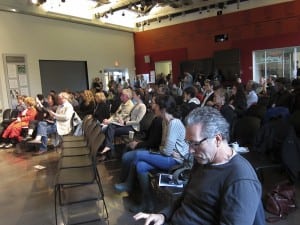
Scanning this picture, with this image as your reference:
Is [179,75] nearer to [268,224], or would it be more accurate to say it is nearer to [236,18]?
[236,18]

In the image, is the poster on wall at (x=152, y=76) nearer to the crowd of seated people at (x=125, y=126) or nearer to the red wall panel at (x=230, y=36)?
the red wall panel at (x=230, y=36)

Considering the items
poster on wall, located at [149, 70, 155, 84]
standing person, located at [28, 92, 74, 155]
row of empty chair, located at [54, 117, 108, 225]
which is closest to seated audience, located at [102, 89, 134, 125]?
standing person, located at [28, 92, 74, 155]

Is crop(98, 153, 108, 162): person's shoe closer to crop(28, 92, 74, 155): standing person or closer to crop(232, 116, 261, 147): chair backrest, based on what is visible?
crop(28, 92, 74, 155): standing person

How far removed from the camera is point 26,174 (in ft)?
15.7

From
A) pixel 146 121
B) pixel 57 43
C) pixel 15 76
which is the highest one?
pixel 57 43

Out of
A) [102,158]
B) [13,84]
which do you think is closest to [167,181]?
[102,158]

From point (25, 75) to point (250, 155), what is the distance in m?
9.10

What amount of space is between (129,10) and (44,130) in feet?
27.6

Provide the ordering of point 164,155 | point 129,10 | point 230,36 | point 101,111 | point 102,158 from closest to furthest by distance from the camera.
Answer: point 164,155, point 102,158, point 101,111, point 230,36, point 129,10

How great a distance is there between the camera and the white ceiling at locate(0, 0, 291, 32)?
10.5 meters

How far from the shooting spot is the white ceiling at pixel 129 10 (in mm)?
10484

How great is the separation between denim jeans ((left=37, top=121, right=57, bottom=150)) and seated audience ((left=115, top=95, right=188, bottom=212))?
11.8ft

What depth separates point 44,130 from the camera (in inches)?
245

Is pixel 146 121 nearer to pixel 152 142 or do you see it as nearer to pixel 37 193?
pixel 152 142
